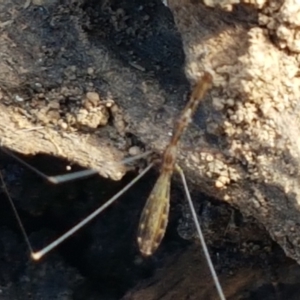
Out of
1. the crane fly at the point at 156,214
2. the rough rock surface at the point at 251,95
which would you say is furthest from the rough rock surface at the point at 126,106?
the crane fly at the point at 156,214

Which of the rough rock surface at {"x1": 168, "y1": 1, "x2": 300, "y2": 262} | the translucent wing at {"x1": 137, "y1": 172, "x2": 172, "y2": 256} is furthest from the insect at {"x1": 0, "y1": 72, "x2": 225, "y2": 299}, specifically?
the rough rock surface at {"x1": 168, "y1": 1, "x2": 300, "y2": 262}

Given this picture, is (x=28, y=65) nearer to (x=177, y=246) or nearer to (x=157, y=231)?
(x=157, y=231)

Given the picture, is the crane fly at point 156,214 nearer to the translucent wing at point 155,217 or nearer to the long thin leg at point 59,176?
the translucent wing at point 155,217

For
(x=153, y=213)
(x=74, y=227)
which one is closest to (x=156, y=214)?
(x=153, y=213)

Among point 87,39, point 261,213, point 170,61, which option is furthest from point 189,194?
point 87,39

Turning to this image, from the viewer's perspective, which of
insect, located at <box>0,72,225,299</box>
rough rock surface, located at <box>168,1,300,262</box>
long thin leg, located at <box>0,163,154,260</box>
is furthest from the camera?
long thin leg, located at <box>0,163,154,260</box>

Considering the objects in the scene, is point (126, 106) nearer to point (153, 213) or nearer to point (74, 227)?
point (153, 213)

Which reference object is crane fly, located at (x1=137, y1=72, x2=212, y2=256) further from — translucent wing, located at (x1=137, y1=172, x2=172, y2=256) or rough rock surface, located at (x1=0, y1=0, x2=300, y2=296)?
rough rock surface, located at (x1=0, y1=0, x2=300, y2=296)

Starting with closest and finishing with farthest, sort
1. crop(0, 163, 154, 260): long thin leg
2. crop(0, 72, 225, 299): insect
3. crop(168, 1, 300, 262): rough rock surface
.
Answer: crop(168, 1, 300, 262): rough rock surface < crop(0, 72, 225, 299): insect < crop(0, 163, 154, 260): long thin leg
